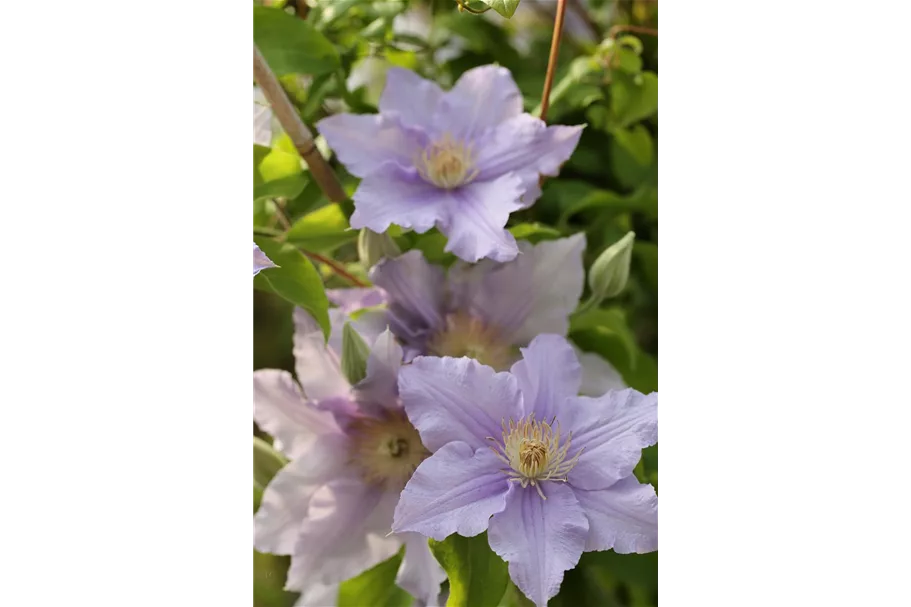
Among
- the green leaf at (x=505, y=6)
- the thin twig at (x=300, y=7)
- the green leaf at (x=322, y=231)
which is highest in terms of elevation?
the green leaf at (x=505, y=6)

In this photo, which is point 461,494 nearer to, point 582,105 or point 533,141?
point 533,141

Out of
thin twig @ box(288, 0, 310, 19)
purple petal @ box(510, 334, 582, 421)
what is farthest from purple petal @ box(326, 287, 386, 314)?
thin twig @ box(288, 0, 310, 19)

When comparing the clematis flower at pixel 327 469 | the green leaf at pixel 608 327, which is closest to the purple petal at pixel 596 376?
the green leaf at pixel 608 327

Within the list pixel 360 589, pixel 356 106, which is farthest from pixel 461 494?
pixel 356 106

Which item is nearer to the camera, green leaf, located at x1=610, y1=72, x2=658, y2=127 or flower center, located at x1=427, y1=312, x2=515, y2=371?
flower center, located at x1=427, y1=312, x2=515, y2=371

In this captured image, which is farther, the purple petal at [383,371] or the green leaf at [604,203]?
the green leaf at [604,203]

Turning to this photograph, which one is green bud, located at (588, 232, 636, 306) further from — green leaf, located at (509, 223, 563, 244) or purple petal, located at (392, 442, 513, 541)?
purple petal, located at (392, 442, 513, 541)

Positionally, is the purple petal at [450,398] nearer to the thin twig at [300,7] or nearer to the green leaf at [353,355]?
the green leaf at [353,355]
